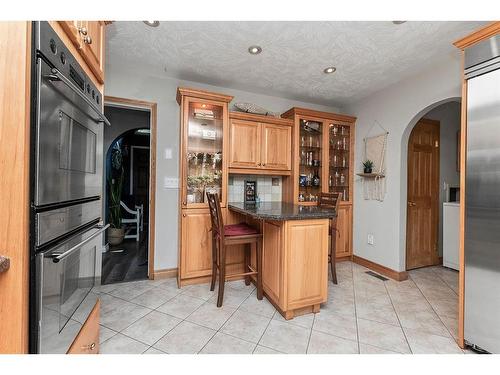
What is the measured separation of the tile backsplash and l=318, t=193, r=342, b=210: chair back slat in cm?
67

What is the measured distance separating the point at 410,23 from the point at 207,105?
2078 mm

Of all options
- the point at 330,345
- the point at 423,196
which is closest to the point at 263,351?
the point at 330,345

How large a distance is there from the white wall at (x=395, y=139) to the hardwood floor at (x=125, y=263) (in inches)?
121

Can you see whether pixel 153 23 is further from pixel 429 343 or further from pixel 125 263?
pixel 429 343

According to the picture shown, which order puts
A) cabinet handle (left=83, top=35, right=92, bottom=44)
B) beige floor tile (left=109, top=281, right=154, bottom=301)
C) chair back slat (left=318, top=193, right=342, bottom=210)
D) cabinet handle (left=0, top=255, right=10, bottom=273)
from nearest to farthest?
cabinet handle (left=0, top=255, right=10, bottom=273) < cabinet handle (left=83, top=35, right=92, bottom=44) < beige floor tile (left=109, top=281, right=154, bottom=301) < chair back slat (left=318, top=193, right=342, bottom=210)

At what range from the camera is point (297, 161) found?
3.23 meters

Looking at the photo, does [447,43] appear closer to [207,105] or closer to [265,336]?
[207,105]

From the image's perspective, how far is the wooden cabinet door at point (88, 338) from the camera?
42.2 inches

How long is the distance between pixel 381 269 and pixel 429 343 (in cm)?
147

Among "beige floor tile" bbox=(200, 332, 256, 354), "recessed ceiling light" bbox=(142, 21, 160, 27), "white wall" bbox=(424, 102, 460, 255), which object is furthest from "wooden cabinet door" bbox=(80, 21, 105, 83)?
"white wall" bbox=(424, 102, 460, 255)

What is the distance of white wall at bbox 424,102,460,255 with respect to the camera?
11.5 ft

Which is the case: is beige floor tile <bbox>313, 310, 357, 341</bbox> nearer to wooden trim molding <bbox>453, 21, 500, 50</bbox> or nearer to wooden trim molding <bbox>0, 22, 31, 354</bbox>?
wooden trim molding <bbox>0, 22, 31, 354</bbox>

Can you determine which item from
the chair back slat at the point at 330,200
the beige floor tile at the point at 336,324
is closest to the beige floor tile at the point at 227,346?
the beige floor tile at the point at 336,324
